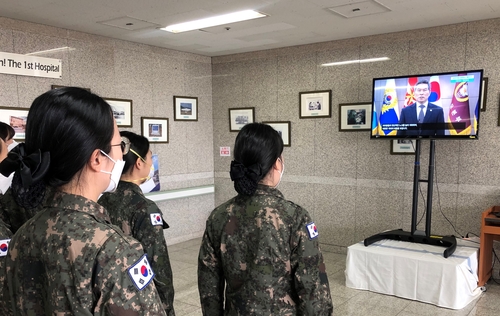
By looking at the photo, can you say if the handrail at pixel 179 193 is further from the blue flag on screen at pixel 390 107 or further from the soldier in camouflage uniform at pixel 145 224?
the soldier in camouflage uniform at pixel 145 224

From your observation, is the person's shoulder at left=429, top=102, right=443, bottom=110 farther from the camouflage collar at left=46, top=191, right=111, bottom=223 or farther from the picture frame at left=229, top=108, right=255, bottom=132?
the camouflage collar at left=46, top=191, right=111, bottom=223

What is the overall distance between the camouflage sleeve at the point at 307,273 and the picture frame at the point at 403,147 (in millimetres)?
3433

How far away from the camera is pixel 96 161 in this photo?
1021 millimetres

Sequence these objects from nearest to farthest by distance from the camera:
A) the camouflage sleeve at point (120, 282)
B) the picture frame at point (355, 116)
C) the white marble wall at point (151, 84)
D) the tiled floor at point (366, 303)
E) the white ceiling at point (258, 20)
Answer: the camouflage sleeve at point (120, 282) → the tiled floor at point (366, 303) → the white ceiling at point (258, 20) → the white marble wall at point (151, 84) → the picture frame at point (355, 116)

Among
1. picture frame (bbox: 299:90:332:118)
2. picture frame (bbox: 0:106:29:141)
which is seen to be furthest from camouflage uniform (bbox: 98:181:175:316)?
picture frame (bbox: 299:90:332:118)

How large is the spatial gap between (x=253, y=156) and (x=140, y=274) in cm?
86

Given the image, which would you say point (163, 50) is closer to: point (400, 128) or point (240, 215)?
point (400, 128)

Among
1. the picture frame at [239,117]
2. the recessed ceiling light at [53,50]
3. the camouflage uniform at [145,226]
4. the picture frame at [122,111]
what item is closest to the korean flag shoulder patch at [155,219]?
the camouflage uniform at [145,226]

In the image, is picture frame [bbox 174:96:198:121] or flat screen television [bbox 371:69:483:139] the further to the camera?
picture frame [bbox 174:96:198:121]

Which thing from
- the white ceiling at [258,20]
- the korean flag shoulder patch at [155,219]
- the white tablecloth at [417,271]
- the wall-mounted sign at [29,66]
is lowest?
the white tablecloth at [417,271]

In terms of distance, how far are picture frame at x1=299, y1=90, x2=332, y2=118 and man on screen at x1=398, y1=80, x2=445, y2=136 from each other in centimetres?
135

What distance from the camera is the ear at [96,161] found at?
39.7 inches

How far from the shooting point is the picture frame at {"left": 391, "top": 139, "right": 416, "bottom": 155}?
469cm

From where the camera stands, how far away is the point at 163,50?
5.62m
